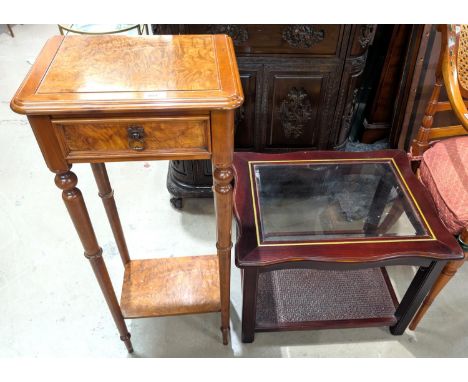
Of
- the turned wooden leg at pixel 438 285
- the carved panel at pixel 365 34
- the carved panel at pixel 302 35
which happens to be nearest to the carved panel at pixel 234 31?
the carved panel at pixel 302 35

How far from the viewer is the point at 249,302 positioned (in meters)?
1.16

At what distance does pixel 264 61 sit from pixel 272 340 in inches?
39.0

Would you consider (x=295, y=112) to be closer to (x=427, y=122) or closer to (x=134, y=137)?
(x=427, y=122)

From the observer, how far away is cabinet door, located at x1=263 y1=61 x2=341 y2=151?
1.44 m

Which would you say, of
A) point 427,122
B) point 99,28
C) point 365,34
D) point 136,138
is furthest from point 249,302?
point 99,28

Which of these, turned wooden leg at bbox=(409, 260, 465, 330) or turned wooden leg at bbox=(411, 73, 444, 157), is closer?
turned wooden leg at bbox=(409, 260, 465, 330)

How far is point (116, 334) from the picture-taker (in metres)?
1.34

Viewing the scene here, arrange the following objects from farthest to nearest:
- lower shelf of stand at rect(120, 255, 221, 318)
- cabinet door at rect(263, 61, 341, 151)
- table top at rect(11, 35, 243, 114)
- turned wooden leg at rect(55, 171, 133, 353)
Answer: cabinet door at rect(263, 61, 341, 151), lower shelf of stand at rect(120, 255, 221, 318), turned wooden leg at rect(55, 171, 133, 353), table top at rect(11, 35, 243, 114)

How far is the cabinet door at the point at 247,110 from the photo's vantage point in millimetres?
1421

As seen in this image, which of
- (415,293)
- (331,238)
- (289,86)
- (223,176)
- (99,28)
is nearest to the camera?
(223,176)

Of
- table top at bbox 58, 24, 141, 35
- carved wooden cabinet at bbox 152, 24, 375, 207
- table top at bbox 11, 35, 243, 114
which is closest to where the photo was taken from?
table top at bbox 11, 35, 243, 114

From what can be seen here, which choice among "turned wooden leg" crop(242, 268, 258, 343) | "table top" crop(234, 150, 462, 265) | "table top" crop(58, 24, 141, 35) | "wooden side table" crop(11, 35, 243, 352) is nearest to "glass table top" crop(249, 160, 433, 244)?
"table top" crop(234, 150, 462, 265)

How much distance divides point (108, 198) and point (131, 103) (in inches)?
22.4

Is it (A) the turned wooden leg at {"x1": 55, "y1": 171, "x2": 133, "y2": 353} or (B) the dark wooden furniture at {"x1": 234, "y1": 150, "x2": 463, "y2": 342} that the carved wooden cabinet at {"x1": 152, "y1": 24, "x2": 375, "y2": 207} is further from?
(A) the turned wooden leg at {"x1": 55, "y1": 171, "x2": 133, "y2": 353}
